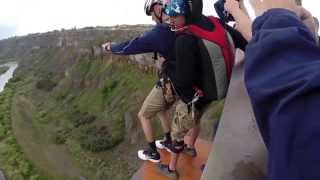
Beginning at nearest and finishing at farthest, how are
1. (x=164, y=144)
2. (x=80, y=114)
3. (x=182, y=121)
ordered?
1. (x=182, y=121)
2. (x=164, y=144)
3. (x=80, y=114)

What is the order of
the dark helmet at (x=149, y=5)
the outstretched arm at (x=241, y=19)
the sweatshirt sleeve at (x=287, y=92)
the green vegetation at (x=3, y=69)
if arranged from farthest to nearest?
the green vegetation at (x=3, y=69) → the dark helmet at (x=149, y=5) → the outstretched arm at (x=241, y=19) → the sweatshirt sleeve at (x=287, y=92)

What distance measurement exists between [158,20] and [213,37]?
0.78 m

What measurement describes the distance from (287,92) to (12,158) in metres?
51.1

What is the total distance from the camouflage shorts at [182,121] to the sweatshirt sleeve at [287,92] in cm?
381

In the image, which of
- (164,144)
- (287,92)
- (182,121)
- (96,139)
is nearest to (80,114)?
(96,139)

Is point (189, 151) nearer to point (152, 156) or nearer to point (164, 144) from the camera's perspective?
point (164, 144)

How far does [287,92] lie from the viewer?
1.34 meters

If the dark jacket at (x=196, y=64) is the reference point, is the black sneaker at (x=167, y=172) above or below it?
below

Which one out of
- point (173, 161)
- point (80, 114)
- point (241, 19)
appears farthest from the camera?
point (80, 114)

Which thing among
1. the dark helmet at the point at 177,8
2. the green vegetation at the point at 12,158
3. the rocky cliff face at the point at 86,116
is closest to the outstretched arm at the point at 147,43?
the dark helmet at the point at 177,8

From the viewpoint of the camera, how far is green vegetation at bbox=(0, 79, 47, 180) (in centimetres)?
4616

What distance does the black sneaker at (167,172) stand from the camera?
575 centimetres

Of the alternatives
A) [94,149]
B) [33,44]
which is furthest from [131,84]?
[33,44]

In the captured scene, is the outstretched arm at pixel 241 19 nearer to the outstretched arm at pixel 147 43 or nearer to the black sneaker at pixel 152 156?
the outstretched arm at pixel 147 43
